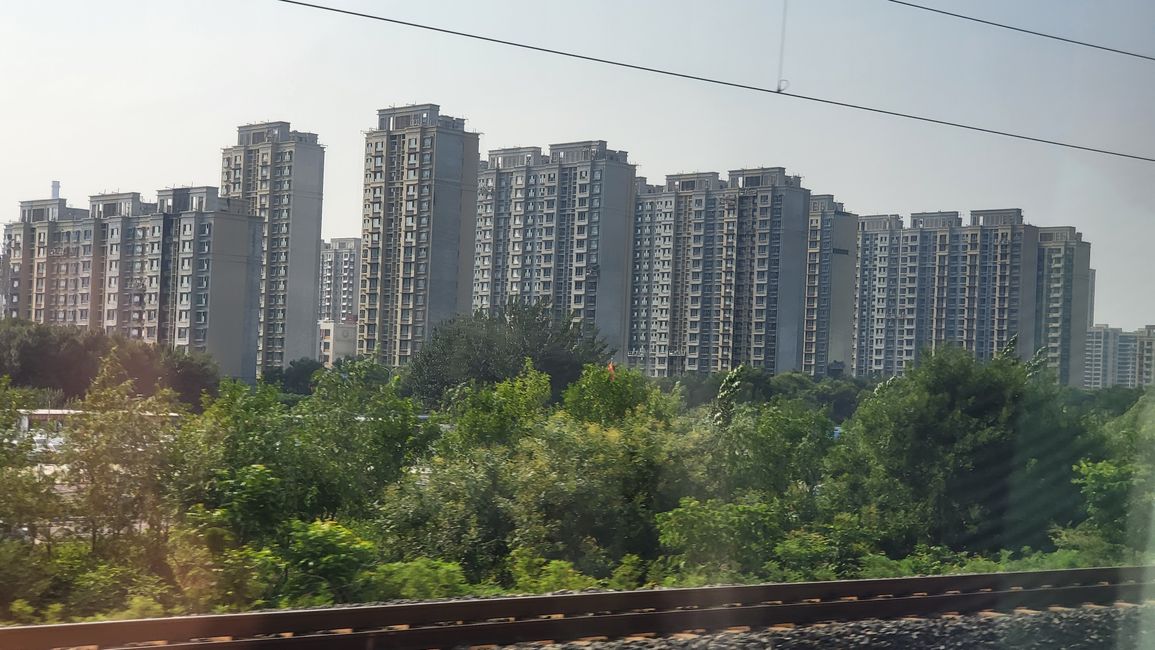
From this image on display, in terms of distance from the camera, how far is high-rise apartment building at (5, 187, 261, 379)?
42.6 meters

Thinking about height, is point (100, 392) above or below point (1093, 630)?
above

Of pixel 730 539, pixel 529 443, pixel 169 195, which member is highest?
pixel 169 195

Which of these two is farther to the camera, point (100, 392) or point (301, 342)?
point (301, 342)

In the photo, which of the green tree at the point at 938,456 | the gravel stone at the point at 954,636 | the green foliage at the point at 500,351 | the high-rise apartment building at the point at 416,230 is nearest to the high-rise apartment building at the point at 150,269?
the high-rise apartment building at the point at 416,230

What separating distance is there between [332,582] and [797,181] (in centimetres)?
4540

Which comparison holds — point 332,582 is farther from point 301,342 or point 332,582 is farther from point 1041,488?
point 301,342

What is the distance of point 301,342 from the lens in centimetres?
4838

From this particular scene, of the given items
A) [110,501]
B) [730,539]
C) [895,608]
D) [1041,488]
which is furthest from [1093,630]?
[1041,488]

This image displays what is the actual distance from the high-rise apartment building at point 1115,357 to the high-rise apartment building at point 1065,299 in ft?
1.65

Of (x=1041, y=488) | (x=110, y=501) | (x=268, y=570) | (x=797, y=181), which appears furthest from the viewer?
(x=797, y=181)

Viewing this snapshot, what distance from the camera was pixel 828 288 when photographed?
5219cm

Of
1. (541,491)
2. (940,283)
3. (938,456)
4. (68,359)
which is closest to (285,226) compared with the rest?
(68,359)

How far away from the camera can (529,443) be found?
1291cm

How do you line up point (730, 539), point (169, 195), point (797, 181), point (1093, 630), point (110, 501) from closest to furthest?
point (1093, 630), point (110, 501), point (730, 539), point (169, 195), point (797, 181)
